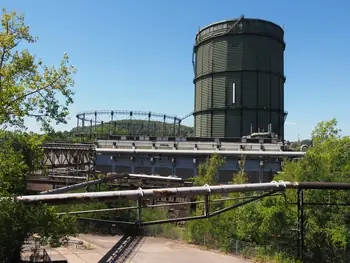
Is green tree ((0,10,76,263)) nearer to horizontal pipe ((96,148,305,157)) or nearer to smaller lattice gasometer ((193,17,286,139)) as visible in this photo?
horizontal pipe ((96,148,305,157))

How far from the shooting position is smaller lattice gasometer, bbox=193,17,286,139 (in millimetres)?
46469

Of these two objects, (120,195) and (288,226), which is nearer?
(120,195)

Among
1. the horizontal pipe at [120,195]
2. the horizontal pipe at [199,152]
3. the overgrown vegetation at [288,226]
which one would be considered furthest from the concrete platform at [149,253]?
the horizontal pipe at [199,152]

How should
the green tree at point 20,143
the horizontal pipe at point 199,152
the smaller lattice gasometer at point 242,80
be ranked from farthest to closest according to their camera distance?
the smaller lattice gasometer at point 242,80 → the horizontal pipe at point 199,152 → the green tree at point 20,143

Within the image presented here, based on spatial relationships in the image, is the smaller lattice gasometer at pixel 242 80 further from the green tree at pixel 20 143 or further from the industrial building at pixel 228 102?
the green tree at pixel 20 143

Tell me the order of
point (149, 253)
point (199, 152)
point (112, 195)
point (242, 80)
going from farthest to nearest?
point (242, 80) → point (199, 152) → point (149, 253) → point (112, 195)

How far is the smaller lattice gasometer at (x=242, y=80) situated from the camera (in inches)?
1829

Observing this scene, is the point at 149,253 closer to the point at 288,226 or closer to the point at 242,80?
the point at 288,226

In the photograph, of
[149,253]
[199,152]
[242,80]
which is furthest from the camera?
[242,80]

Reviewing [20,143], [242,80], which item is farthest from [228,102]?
[20,143]

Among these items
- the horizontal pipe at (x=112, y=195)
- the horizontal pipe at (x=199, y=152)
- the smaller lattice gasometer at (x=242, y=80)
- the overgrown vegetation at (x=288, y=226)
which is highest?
the smaller lattice gasometer at (x=242, y=80)

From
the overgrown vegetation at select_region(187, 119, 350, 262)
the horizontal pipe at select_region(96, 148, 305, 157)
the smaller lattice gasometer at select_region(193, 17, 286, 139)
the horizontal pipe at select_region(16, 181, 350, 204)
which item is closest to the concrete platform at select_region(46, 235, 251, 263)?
the overgrown vegetation at select_region(187, 119, 350, 262)

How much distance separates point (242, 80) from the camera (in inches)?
1828

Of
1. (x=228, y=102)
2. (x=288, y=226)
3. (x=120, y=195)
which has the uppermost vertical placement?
(x=228, y=102)
